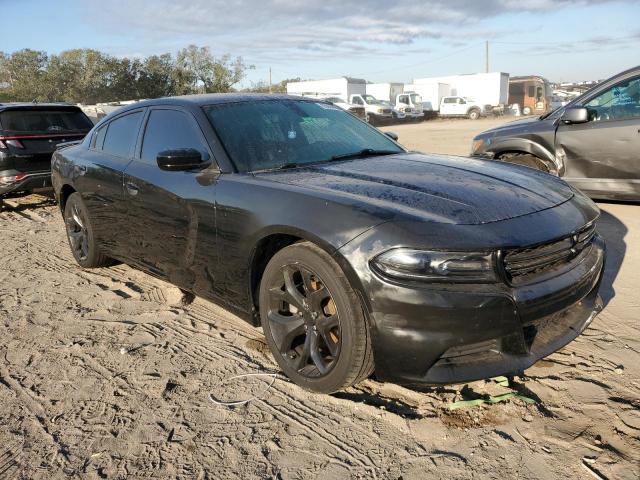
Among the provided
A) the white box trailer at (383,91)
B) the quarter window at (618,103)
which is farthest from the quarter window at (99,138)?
the white box trailer at (383,91)

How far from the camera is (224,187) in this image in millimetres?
3273

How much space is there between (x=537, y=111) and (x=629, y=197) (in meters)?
41.2

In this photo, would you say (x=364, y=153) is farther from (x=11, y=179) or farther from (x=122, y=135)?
(x=11, y=179)

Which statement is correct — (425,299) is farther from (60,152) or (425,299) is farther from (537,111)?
(537,111)

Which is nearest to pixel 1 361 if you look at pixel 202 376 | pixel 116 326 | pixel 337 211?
pixel 116 326

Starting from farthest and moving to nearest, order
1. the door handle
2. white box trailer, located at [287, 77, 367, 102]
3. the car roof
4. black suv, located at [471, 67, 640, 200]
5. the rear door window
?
white box trailer, located at [287, 77, 367, 102] < the car roof < black suv, located at [471, 67, 640, 200] < the rear door window < the door handle

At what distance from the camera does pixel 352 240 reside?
8.26ft

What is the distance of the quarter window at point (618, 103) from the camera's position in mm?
5812

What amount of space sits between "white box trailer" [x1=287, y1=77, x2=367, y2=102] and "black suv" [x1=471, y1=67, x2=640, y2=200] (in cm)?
3124

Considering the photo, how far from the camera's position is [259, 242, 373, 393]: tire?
2564 millimetres

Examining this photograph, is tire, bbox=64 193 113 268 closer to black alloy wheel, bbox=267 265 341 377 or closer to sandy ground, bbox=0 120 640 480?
sandy ground, bbox=0 120 640 480

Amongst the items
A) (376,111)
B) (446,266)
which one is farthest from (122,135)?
(376,111)

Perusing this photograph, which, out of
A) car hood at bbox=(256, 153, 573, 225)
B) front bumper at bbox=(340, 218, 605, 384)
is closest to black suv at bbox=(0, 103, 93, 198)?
car hood at bbox=(256, 153, 573, 225)

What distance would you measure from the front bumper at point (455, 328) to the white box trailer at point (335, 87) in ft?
116
